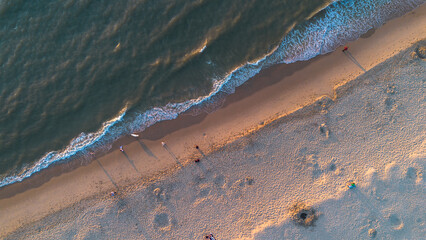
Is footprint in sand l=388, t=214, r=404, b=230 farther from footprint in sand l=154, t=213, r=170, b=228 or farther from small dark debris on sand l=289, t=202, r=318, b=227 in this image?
footprint in sand l=154, t=213, r=170, b=228

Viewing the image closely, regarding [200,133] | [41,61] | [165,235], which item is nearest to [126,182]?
[165,235]

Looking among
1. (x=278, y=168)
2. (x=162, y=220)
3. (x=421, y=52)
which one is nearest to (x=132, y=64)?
(x=162, y=220)

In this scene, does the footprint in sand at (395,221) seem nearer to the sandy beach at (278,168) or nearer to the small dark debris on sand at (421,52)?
the sandy beach at (278,168)

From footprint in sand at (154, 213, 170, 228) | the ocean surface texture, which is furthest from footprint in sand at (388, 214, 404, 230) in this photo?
footprint in sand at (154, 213, 170, 228)

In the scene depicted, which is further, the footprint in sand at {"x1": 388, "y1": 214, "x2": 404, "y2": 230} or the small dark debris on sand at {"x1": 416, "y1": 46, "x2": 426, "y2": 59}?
the small dark debris on sand at {"x1": 416, "y1": 46, "x2": 426, "y2": 59}

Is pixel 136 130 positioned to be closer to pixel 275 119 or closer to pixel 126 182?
pixel 126 182

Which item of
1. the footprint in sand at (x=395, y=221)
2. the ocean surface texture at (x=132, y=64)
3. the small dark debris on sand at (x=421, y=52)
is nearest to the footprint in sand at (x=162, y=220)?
the ocean surface texture at (x=132, y=64)
